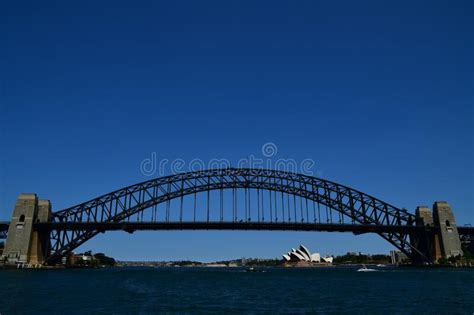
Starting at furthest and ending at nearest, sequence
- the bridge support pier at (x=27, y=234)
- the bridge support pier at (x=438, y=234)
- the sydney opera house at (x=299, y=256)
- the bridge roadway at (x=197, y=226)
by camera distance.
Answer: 1. the sydney opera house at (x=299, y=256)
2. the bridge support pier at (x=438, y=234)
3. the bridge roadway at (x=197, y=226)
4. the bridge support pier at (x=27, y=234)

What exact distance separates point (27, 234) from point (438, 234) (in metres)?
67.9

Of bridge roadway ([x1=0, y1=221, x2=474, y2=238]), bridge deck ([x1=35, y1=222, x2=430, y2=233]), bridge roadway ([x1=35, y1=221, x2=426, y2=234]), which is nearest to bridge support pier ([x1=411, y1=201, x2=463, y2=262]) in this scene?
bridge roadway ([x1=0, y1=221, x2=474, y2=238])

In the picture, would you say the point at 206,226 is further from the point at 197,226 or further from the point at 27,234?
the point at 27,234

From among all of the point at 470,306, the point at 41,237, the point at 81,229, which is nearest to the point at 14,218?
the point at 41,237

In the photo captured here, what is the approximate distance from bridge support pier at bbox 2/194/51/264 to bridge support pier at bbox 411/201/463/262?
64.3 m

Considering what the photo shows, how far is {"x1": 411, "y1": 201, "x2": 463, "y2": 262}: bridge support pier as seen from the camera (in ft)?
246

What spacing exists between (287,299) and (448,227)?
2257 inches

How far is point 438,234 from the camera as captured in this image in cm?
7662

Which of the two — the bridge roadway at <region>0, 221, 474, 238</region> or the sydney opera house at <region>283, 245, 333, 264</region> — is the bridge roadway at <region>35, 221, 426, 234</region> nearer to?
A: the bridge roadway at <region>0, 221, 474, 238</region>

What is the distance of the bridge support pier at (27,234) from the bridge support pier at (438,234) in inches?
2531

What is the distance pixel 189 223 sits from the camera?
2810 inches

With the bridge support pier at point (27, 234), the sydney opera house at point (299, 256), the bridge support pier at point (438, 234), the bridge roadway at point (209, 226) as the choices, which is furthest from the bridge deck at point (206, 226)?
the sydney opera house at point (299, 256)

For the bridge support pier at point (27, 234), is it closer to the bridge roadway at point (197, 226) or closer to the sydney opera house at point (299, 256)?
the bridge roadway at point (197, 226)

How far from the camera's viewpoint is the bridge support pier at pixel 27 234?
6644 centimetres
